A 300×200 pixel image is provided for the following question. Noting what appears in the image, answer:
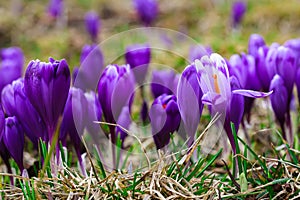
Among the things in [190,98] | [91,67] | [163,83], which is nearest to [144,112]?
[163,83]

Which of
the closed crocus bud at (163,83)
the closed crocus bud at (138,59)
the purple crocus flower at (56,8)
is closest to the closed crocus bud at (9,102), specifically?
the closed crocus bud at (163,83)

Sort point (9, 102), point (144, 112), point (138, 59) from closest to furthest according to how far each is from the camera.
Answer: point (9, 102), point (144, 112), point (138, 59)

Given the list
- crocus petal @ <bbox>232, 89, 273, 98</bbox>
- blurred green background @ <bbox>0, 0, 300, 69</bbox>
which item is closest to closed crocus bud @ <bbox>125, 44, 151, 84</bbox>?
crocus petal @ <bbox>232, 89, 273, 98</bbox>

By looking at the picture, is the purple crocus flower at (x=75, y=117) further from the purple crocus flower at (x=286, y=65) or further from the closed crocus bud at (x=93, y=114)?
the purple crocus flower at (x=286, y=65)

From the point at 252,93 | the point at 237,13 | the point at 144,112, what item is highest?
the point at 237,13

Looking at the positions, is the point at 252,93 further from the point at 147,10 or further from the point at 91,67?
the point at 147,10

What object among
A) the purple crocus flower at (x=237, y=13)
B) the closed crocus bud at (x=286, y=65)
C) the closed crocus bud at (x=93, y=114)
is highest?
the purple crocus flower at (x=237, y=13)

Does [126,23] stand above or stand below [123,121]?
above

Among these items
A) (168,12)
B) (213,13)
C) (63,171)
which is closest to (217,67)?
(63,171)
